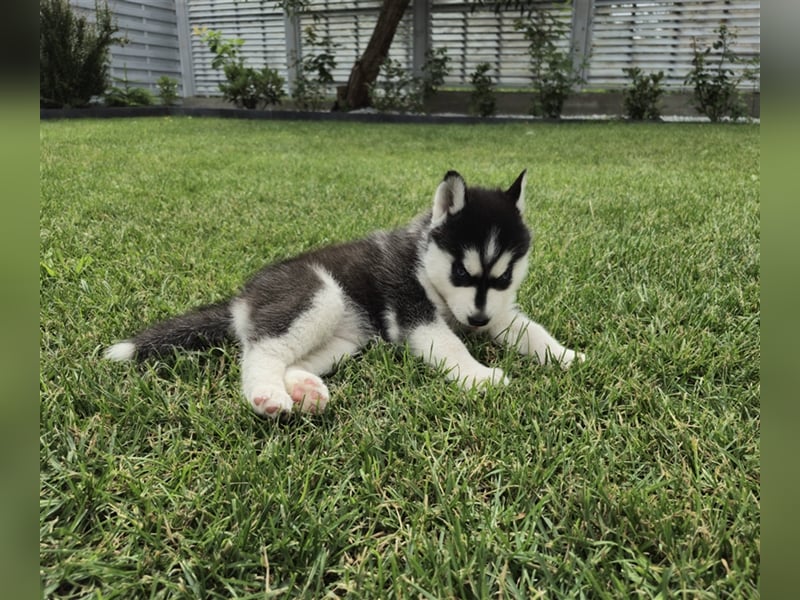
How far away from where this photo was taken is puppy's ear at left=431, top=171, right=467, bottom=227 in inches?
89.4

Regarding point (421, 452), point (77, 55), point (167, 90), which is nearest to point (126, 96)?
point (167, 90)

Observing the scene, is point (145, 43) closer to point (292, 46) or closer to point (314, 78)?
point (292, 46)

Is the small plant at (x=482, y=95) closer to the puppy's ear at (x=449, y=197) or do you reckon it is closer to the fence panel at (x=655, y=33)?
the fence panel at (x=655, y=33)

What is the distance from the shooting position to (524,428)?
1621mm

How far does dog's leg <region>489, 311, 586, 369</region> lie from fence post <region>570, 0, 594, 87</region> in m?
12.9

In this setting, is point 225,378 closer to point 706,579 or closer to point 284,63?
point 706,579

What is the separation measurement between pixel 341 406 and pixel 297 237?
6.74 ft

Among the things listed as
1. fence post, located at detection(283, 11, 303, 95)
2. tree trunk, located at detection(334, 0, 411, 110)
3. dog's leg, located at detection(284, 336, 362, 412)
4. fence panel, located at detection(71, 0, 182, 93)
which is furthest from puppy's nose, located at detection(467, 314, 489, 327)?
fence panel, located at detection(71, 0, 182, 93)

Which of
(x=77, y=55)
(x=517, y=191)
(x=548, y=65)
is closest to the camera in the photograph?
(x=517, y=191)

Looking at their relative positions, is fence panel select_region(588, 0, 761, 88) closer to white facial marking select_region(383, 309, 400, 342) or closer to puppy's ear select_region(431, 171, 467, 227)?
puppy's ear select_region(431, 171, 467, 227)

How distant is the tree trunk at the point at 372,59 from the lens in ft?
43.8

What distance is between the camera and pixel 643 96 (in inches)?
490

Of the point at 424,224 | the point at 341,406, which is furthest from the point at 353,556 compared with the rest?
the point at 424,224

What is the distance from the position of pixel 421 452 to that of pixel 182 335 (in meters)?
1.07
